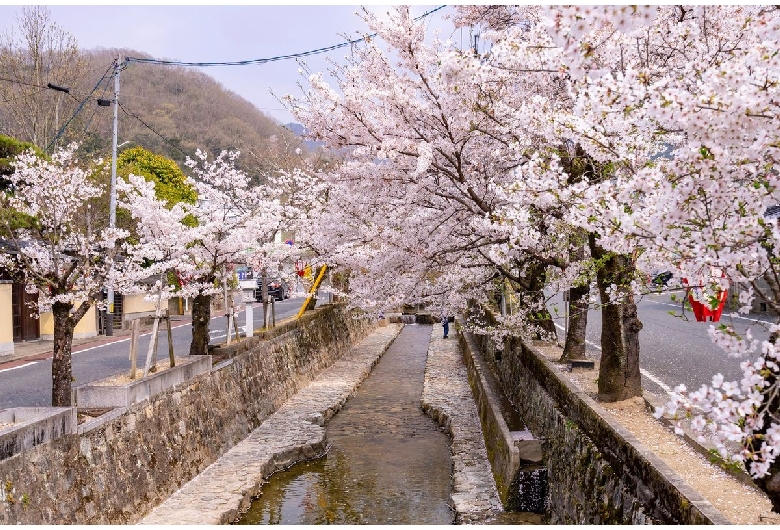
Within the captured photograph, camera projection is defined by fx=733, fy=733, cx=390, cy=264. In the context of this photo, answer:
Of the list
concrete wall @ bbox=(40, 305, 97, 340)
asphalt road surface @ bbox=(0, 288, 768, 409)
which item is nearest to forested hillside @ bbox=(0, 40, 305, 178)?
concrete wall @ bbox=(40, 305, 97, 340)

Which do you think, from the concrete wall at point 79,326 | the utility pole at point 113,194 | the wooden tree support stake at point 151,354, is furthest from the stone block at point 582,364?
the concrete wall at point 79,326

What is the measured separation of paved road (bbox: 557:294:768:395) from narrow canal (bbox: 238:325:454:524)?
5.30 meters

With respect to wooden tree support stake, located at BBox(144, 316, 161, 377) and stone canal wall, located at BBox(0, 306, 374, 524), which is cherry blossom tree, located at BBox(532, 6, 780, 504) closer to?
stone canal wall, located at BBox(0, 306, 374, 524)

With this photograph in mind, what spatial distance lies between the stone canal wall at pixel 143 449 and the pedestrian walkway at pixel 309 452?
1.13 feet

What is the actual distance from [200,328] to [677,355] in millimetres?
14022

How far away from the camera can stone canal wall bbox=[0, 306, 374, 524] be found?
324 inches

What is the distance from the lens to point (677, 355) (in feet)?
72.2

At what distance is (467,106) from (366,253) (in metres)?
5.46

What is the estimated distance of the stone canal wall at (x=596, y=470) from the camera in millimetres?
6373

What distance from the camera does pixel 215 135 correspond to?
73688 millimetres

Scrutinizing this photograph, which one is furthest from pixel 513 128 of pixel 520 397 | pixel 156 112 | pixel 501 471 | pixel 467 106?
pixel 156 112

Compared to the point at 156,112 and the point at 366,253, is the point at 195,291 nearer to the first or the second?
the point at 366,253

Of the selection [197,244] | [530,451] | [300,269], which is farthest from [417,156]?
[300,269]

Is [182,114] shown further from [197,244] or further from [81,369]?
[197,244]
